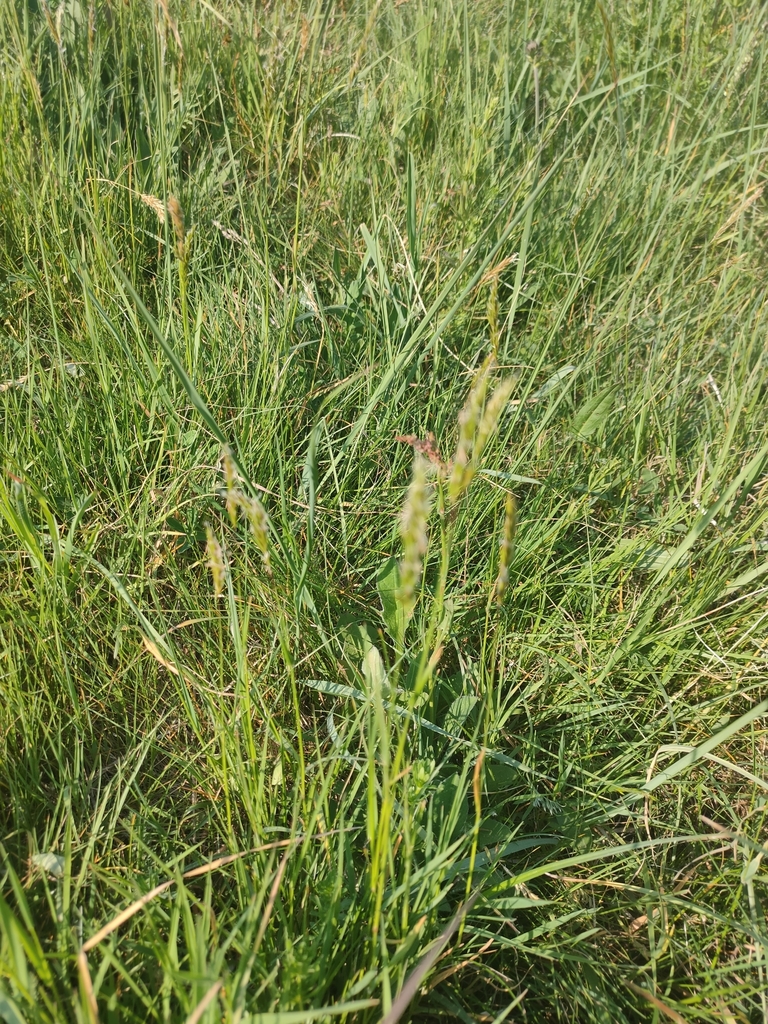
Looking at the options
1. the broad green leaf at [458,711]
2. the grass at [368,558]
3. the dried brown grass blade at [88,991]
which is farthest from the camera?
the broad green leaf at [458,711]

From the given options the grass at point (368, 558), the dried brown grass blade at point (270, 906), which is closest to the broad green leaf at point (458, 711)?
the grass at point (368, 558)

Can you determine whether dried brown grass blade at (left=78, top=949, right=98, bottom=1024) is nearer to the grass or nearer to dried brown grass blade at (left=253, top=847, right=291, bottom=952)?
the grass

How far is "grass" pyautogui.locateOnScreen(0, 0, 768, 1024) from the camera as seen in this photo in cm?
86

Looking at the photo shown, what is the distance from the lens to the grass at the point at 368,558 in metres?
0.86

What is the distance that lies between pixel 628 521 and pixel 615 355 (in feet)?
1.43

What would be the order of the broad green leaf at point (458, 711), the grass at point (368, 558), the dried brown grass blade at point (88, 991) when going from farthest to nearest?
the broad green leaf at point (458, 711)
the grass at point (368, 558)
the dried brown grass blade at point (88, 991)

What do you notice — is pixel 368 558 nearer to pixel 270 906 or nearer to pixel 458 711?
pixel 458 711

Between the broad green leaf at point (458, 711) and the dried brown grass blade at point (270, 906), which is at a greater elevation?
the dried brown grass blade at point (270, 906)

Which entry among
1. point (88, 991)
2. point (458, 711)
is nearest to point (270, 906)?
point (88, 991)

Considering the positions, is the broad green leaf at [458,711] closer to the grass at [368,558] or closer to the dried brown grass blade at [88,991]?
the grass at [368,558]

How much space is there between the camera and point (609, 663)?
1.21 m

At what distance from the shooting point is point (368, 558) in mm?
1360

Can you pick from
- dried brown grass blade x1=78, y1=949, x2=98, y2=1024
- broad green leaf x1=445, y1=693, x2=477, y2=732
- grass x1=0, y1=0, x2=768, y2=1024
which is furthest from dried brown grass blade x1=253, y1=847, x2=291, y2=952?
broad green leaf x1=445, y1=693, x2=477, y2=732

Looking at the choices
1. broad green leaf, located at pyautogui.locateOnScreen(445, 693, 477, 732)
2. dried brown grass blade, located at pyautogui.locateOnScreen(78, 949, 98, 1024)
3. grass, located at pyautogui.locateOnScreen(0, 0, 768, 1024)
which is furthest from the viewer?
broad green leaf, located at pyautogui.locateOnScreen(445, 693, 477, 732)
